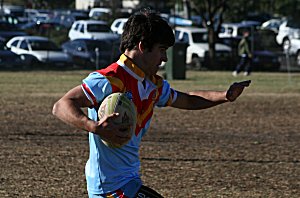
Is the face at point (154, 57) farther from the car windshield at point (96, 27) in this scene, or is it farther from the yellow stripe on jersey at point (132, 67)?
the car windshield at point (96, 27)

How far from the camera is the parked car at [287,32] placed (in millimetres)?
49434

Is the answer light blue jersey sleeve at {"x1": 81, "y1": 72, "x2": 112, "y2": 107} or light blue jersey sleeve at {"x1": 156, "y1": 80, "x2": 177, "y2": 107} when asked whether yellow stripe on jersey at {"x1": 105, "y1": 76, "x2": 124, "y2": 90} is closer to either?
light blue jersey sleeve at {"x1": 81, "y1": 72, "x2": 112, "y2": 107}

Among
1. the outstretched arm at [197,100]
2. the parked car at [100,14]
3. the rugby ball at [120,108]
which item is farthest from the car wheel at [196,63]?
the rugby ball at [120,108]

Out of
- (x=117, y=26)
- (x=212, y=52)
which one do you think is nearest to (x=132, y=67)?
(x=212, y=52)

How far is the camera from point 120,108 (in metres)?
4.95

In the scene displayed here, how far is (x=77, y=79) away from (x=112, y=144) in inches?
1031

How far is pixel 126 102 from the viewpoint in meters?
5.04

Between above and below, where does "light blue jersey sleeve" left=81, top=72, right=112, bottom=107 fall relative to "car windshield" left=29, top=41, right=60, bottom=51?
above

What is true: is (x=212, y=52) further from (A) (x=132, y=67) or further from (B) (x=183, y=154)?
(A) (x=132, y=67)

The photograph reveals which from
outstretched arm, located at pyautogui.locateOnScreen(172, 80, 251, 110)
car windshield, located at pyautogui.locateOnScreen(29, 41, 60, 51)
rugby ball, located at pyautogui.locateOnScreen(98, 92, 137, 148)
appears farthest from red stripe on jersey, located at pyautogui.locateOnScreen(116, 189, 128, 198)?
car windshield, located at pyautogui.locateOnScreen(29, 41, 60, 51)

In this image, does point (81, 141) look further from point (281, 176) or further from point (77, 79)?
point (77, 79)

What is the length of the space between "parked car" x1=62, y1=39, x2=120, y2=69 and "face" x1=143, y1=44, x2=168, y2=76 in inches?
1308

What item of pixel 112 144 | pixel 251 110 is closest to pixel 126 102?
pixel 112 144

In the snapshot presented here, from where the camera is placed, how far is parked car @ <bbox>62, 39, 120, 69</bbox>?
39000mm
